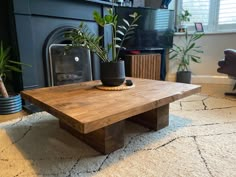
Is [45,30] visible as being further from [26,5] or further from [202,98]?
[202,98]

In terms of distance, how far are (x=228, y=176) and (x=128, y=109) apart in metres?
0.54

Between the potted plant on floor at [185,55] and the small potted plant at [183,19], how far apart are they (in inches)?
5.4

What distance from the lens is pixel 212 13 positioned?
3.14m

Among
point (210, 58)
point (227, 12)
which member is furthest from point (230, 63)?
point (227, 12)

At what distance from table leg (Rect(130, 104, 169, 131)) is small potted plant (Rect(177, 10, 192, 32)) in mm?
2225

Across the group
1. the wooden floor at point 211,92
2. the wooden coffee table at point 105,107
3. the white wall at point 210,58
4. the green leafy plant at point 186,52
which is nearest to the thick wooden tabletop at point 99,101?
the wooden coffee table at point 105,107

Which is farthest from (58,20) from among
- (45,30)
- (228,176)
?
(228,176)

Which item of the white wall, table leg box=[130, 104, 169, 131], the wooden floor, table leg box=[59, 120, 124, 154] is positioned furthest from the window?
table leg box=[59, 120, 124, 154]

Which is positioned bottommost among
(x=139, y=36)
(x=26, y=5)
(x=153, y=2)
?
(x=139, y=36)

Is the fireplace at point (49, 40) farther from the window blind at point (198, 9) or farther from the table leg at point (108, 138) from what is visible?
the window blind at point (198, 9)

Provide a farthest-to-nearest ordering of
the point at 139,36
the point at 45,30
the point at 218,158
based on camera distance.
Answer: the point at 139,36, the point at 45,30, the point at 218,158

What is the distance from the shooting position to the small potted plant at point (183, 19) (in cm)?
312

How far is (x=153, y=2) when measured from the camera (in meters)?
3.29

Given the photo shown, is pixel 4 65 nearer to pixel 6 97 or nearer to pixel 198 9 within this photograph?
pixel 6 97
